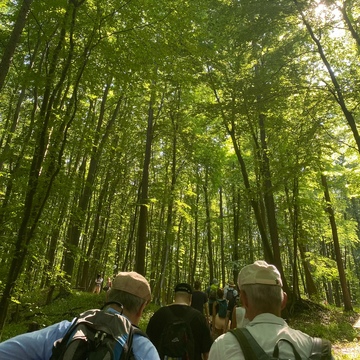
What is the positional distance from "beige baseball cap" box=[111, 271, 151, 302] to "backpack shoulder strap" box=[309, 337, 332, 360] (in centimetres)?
99

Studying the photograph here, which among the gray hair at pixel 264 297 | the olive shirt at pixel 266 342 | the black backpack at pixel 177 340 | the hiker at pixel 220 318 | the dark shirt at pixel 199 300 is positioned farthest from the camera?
the hiker at pixel 220 318

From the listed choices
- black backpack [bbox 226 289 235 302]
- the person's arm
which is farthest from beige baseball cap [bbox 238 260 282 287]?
black backpack [bbox 226 289 235 302]

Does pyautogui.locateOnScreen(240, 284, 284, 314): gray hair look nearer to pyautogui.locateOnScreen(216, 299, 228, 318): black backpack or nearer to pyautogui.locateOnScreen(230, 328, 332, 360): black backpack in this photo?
pyautogui.locateOnScreen(230, 328, 332, 360): black backpack

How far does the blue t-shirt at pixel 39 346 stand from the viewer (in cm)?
165

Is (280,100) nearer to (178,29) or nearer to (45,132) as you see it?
(178,29)

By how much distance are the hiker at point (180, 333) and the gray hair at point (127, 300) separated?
1.83m

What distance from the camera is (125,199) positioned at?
25844mm

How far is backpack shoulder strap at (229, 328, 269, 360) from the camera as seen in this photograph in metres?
1.58

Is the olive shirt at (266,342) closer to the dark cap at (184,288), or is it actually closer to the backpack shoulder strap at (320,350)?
the backpack shoulder strap at (320,350)

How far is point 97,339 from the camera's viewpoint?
1562 millimetres

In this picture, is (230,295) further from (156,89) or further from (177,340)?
(177,340)

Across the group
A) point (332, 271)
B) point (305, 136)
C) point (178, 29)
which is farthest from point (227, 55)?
point (332, 271)

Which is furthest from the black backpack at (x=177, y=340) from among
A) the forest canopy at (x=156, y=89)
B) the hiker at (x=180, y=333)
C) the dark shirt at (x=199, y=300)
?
the dark shirt at (x=199, y=300)

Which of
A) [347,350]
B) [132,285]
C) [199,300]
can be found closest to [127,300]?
[132,285]
